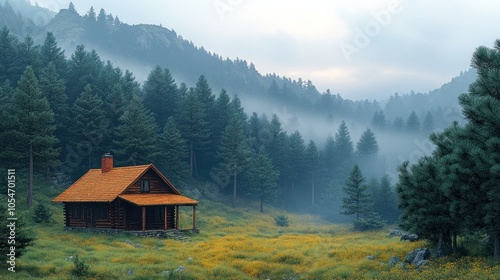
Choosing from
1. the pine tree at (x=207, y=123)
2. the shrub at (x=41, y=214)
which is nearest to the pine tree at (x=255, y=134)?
the pine tree at (x=207, y=123)

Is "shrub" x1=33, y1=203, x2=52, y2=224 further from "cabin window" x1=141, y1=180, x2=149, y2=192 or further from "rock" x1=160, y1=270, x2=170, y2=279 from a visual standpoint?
"rock" x1=160, y1=270, x2=170, y2=279

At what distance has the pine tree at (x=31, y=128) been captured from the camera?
49031 millimetres

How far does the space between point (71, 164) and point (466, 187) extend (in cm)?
5493

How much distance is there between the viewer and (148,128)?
2402 inches

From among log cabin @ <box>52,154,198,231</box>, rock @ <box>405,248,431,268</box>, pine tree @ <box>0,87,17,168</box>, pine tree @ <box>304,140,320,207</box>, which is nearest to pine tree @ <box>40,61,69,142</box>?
pine tree @ <box>0,87,17,168</box>

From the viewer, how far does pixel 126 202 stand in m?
42.2

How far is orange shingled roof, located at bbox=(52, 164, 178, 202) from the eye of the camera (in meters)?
42.7

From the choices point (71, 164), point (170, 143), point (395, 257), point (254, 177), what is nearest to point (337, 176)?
point (254, 177)

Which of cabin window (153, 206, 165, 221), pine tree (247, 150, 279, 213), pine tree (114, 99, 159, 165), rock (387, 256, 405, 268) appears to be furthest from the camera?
pine tree (247, 150, 279, 213)

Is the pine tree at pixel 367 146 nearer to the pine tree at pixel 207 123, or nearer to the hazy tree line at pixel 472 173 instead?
the pine tree at pixel 207 123

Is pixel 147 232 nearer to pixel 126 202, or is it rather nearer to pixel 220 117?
pixel 126 202

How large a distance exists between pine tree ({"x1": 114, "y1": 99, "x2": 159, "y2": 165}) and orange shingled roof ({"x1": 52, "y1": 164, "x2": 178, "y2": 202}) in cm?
1140

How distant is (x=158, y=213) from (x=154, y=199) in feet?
8.41

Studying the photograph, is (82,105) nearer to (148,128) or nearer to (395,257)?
(148,128)
